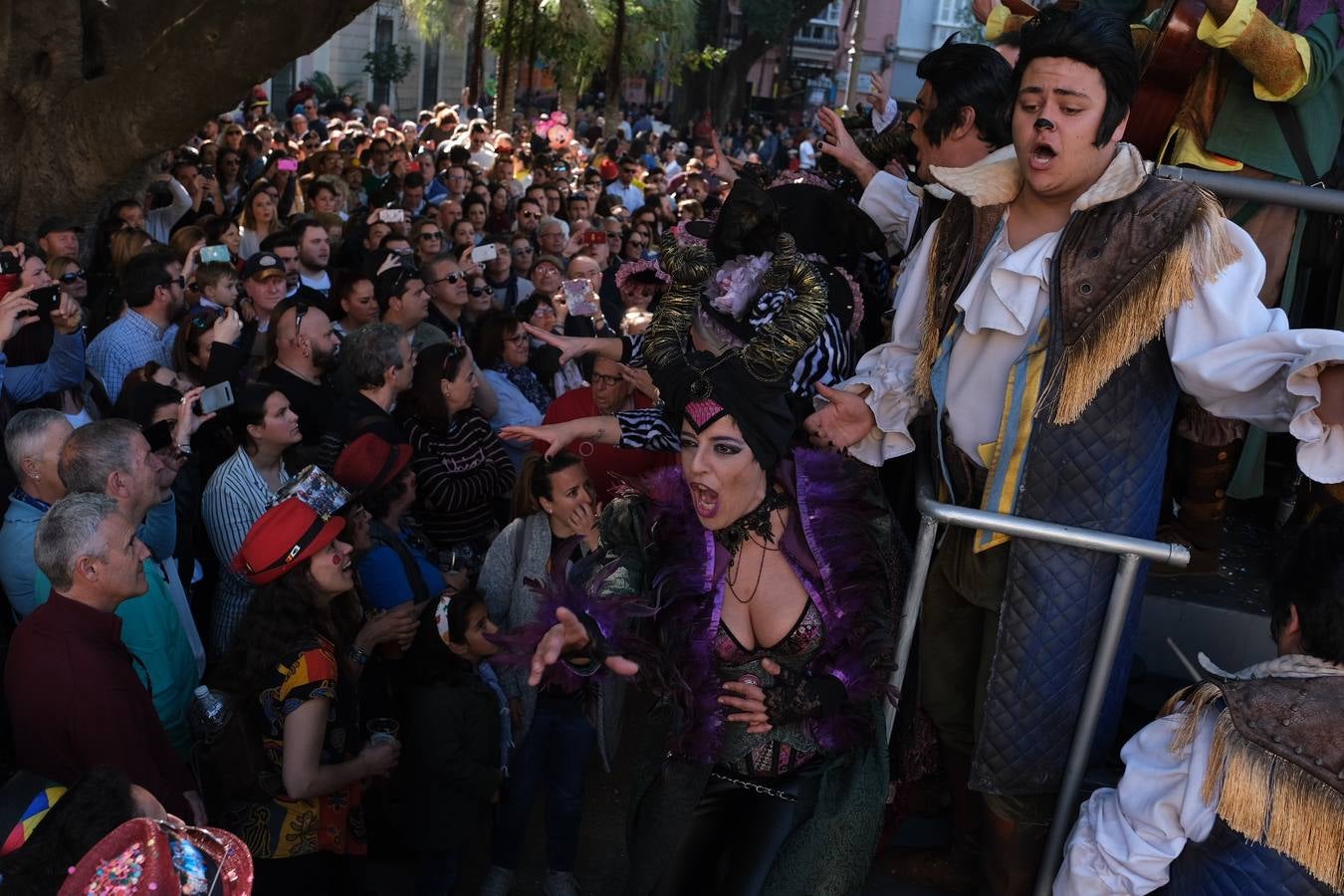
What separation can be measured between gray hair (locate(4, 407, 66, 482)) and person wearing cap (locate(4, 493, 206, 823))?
898 millimetres

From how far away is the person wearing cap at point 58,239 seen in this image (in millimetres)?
7238

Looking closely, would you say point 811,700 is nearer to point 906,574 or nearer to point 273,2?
point 906,574

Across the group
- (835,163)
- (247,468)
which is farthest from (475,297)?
(835,163)

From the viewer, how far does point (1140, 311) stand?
2.86m

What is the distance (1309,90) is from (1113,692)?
1.78 metres

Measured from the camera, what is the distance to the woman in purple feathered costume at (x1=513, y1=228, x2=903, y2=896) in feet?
10.0

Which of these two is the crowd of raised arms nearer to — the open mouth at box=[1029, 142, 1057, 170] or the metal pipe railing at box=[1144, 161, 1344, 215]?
the open mouth at box=[1029, 142, 1057, 170]

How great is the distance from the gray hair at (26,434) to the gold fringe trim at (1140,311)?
11.1ft

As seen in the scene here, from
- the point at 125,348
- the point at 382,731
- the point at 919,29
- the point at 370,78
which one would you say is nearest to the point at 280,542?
the point at 382,731

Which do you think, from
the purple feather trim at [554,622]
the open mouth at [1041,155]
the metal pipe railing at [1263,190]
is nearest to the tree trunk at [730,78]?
the metal pipe railing at [1263,190]

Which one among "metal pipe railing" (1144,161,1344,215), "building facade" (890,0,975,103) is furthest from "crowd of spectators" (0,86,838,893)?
"building facade" (890,0,975,103)

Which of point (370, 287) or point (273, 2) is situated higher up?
point (273, 2)

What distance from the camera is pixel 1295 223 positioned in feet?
12.4

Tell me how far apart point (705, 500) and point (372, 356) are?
3.07 metres
